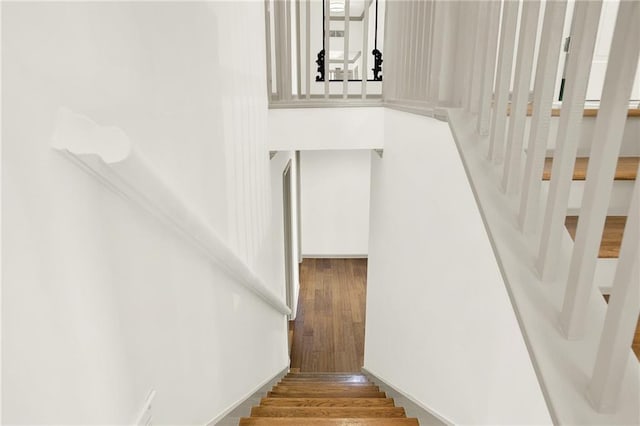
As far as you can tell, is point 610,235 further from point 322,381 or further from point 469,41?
point 322,381

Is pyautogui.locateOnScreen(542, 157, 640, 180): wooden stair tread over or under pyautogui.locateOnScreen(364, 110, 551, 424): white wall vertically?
over

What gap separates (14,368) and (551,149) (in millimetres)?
1748

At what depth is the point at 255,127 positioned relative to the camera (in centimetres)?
259

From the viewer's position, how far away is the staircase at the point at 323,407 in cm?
203

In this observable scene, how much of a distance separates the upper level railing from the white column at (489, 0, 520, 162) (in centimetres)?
160

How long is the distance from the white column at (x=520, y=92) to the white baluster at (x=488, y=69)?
0.76 ft

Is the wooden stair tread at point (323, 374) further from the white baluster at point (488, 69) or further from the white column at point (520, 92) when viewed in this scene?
the white column at point (520, 92)

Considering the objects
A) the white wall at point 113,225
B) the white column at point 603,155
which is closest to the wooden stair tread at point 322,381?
the white wall at point 113,225

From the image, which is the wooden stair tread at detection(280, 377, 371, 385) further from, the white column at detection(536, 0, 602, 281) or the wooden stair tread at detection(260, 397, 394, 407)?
the white column at detection(536, 0, 602, 281)

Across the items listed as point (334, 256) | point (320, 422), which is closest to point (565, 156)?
point (320, 422)

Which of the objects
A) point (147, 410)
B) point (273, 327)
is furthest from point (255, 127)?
point (147, 410)

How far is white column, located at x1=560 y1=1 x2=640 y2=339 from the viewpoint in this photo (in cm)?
69

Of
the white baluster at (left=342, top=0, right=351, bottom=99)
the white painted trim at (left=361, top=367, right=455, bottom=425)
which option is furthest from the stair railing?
the white baluster at (left=342, top=0, right=351, bottom=99)

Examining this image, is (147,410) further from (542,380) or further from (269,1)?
(269,1)
